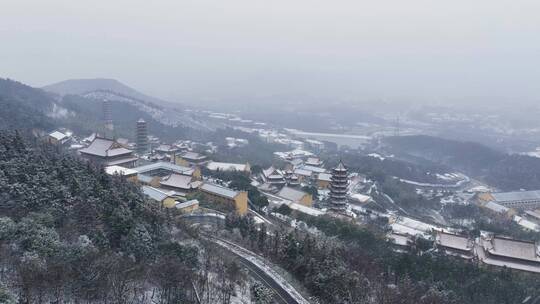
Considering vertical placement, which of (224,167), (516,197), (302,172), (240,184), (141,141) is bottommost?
(516,197)

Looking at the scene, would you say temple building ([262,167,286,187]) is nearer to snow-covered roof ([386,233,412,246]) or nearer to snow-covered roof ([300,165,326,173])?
snow-covered roof ([300,165,326,173])

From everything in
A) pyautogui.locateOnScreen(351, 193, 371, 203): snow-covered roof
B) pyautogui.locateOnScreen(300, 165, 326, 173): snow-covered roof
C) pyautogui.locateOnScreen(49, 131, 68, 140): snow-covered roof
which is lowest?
pyautogui.locateOnScreen(351, 193, 371, 203): snow-covered roof

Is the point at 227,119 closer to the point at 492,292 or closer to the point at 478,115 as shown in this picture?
the point at 478,115

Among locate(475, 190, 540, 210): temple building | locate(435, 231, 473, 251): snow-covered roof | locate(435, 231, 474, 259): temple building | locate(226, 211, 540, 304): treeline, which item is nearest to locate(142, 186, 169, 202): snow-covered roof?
locate(226, 211, 540, 304): treeline

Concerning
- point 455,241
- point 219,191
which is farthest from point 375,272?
point 219,191

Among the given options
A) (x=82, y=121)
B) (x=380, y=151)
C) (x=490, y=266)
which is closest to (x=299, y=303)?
(x=490, y=266)

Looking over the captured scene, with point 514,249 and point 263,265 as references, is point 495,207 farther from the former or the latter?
point 263,265
